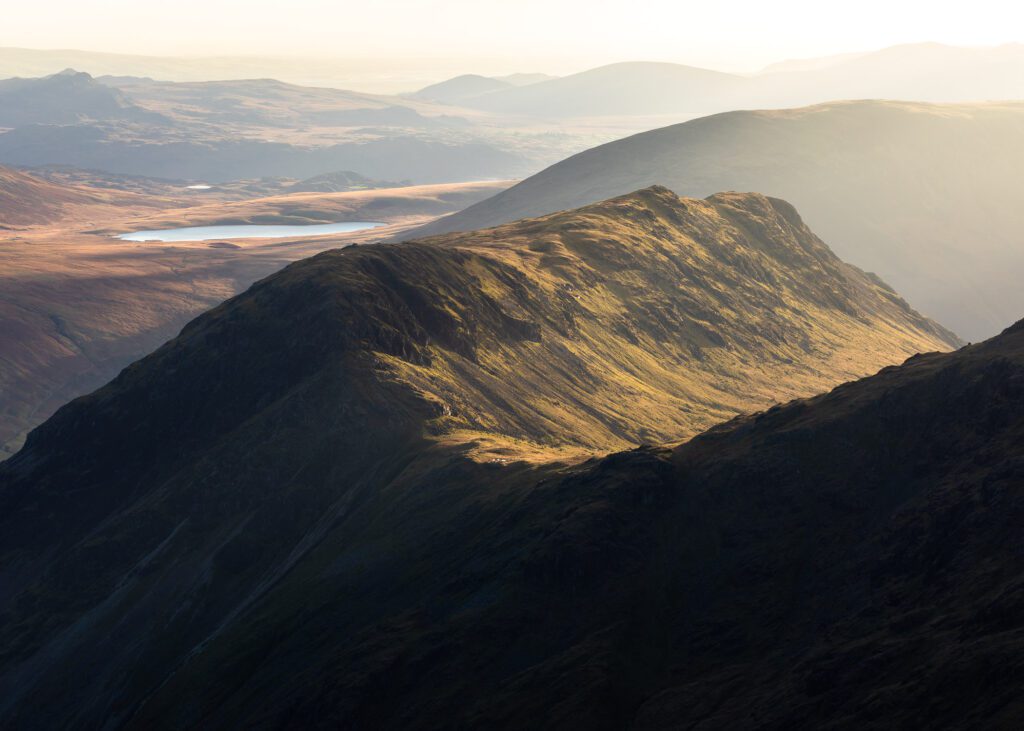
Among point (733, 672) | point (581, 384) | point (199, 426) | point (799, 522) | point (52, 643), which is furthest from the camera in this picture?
point (581, 384)

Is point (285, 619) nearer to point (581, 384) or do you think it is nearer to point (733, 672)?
point (733, 672)

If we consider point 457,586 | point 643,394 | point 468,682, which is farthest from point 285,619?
point 643,394

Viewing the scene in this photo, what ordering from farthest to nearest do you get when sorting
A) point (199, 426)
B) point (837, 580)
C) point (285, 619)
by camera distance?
1. point (199, 426)
2. point (285, 619)
3. point (837, 580)

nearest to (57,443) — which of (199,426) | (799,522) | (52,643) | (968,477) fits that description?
(199,426)

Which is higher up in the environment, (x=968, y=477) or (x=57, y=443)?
(x=968, y=477)

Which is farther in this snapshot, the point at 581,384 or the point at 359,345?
the point at 581,384

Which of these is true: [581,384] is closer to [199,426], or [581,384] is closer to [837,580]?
[199,426]

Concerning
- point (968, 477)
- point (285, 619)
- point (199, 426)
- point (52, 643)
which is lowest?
point (52, 643)
